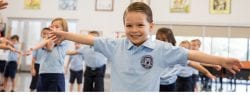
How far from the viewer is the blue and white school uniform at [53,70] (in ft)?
13.5

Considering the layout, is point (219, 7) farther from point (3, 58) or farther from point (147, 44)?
A: point (147, 44)

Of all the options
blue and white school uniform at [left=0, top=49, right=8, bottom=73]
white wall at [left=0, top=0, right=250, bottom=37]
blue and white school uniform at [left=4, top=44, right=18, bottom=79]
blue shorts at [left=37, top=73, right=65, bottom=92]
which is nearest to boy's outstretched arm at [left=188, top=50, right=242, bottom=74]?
blue shorts at [left=37, top=73, right=65, bottom=92]

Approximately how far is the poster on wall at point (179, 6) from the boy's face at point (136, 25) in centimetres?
1236

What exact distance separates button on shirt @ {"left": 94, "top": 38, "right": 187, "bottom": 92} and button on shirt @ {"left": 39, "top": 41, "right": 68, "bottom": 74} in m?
2.22

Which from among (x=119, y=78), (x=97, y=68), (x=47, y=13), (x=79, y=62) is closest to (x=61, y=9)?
(x=47, y=13)

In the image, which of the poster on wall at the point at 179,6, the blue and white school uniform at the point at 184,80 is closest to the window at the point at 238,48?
the poster on wall at the point at 179,6

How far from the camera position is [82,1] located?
1436 cm

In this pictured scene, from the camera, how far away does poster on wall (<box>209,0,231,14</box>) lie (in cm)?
1395

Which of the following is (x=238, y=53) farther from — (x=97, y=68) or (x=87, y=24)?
(x=97, y=68)

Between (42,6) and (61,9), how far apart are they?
81 cm

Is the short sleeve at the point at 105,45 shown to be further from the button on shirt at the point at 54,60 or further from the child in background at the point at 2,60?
the child in background at the point at 2,60

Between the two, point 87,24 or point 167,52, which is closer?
point 167,52

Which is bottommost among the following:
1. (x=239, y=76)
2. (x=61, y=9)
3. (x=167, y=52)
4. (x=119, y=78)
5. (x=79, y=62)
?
(x=239, y=76)

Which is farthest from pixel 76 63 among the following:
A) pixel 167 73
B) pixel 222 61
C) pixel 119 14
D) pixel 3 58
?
pixel 222 61
